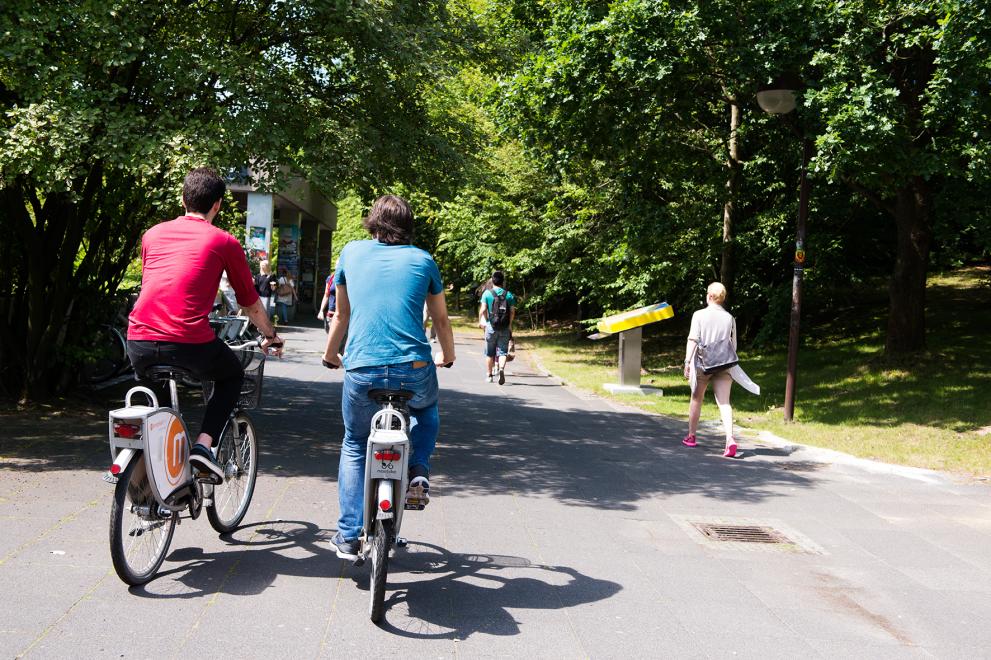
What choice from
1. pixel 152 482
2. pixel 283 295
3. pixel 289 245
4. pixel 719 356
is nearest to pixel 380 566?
pixel 152 482

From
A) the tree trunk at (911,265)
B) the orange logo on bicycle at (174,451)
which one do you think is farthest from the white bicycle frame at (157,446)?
the tree trunk at (911,265)

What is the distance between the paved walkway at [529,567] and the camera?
3.98m

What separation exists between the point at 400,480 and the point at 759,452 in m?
6.65

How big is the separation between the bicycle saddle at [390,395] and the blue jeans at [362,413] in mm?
29

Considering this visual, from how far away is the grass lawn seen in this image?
10.7 metres

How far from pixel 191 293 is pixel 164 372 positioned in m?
0.41

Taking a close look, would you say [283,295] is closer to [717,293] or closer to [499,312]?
[499,312]

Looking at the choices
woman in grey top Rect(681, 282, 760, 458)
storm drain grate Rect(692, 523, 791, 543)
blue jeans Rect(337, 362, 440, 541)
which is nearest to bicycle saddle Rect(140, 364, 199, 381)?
blue jeans Rect(337, 362, 440, 541)

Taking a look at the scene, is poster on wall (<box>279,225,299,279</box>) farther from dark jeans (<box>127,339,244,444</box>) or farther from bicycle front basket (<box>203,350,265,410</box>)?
dark jeans (<box>127,339,244,444</box>)

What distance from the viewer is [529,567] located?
16.8ft

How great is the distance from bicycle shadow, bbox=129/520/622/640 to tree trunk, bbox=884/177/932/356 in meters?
11.9

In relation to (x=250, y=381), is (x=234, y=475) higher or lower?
lower

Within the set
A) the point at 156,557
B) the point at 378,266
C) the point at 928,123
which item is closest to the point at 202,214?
the point at 378,266

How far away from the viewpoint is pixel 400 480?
413 cm
